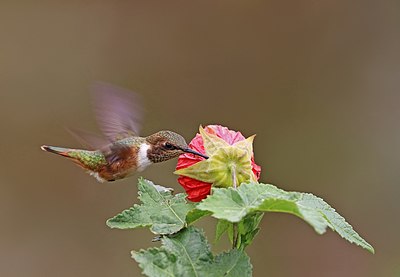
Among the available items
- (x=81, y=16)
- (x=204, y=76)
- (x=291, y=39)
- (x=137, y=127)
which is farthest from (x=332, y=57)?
(x=137, y=127)

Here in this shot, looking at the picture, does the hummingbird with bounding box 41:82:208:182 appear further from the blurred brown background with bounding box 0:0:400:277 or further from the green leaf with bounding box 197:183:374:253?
the blurred brown background with bounding box 0:0:400:277

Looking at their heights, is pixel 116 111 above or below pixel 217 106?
above

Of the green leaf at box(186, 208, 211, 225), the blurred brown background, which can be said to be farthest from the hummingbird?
the blurred brown background

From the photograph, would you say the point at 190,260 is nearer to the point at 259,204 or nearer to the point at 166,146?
the point at 259,204

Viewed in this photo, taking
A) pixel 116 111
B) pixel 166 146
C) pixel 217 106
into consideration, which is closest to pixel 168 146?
pixel 166 146

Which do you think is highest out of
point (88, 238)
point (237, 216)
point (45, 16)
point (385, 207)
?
point (237, 216)

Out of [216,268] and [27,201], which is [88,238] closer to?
[27,201]

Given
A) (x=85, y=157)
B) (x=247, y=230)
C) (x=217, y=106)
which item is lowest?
(x=217, y=106)
